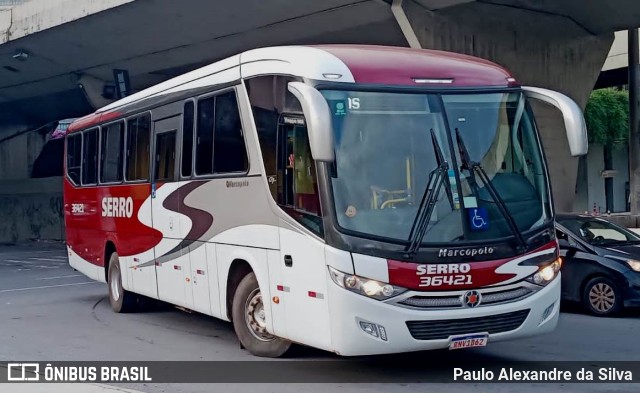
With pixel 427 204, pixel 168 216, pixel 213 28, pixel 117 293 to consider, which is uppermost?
pixel 213 28

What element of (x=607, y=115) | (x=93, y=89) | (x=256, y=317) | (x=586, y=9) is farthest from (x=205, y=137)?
(x=607, y=115)

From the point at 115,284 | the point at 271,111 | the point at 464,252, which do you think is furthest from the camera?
the point at 115,284

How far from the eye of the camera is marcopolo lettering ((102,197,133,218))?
45.4 feet

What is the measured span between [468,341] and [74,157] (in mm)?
10631

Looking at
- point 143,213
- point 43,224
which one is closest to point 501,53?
point 143,213

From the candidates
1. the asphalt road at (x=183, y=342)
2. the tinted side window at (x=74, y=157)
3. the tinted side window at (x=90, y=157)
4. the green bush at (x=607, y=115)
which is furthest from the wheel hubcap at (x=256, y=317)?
the green bush at (x=607, y=115)

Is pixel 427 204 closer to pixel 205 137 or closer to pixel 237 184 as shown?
pixel 237 184

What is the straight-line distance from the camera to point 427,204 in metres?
8.34

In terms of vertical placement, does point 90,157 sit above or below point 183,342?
above

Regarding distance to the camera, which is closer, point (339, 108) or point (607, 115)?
point (339, 108)

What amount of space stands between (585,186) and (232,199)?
5518cm

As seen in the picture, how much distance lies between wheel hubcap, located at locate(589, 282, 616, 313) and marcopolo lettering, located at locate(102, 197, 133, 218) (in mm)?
6973

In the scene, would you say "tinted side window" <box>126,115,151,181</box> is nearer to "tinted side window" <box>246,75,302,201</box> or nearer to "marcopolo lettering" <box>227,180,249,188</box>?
"marcopolo lettering" <box>227,180,249,188</box>

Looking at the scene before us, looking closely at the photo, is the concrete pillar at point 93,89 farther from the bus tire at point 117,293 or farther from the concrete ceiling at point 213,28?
the bus tire at point 117,293
